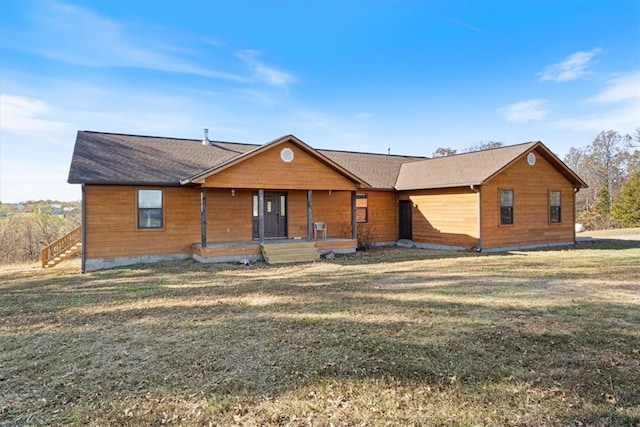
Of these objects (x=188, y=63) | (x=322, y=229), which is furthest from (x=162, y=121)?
(x=322, y=229)

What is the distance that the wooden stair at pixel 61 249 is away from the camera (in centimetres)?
1307

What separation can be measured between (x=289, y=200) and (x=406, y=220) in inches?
240

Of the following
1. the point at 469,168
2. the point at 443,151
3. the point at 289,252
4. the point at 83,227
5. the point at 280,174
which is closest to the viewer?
the point at 83,227

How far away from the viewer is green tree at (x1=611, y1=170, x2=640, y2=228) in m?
27.3

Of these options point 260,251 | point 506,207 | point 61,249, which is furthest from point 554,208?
point 61,249

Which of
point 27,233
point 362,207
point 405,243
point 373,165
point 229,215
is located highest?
point 373,165

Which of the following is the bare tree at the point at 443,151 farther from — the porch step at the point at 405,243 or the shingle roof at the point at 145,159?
the porch step at the point at 405,243

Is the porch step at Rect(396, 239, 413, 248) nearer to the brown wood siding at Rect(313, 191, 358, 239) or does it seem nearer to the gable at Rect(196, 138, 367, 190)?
the brown wood siding at Rect(313, 191, 358, 239)

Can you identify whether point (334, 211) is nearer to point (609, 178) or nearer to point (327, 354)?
point (327, 354)

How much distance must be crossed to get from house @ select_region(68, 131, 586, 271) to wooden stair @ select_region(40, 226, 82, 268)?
248 cm

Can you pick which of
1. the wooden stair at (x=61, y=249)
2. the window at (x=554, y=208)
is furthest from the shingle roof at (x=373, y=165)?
the wooden stair at (x=61, y=249)

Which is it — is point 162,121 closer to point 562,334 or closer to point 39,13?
point 39,13

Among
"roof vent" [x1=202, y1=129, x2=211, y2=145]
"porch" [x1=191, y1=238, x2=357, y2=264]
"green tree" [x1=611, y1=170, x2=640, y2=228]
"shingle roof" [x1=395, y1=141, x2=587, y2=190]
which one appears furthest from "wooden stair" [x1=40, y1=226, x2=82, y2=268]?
"green tree" [x1=611, y1=170, x2=640, y2=228]

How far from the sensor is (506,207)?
15406mm
